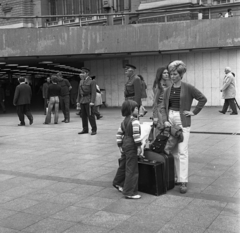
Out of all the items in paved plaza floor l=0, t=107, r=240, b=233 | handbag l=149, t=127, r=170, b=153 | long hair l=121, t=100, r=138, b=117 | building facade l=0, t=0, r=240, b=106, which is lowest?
paved plaza floor l=0, t=107, r=240, b=233

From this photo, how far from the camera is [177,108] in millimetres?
5414

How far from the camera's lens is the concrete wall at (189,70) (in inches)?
720

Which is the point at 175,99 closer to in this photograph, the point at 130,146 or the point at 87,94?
the point at 130,146

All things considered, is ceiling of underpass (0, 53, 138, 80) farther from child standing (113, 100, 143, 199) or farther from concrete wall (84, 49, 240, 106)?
child standing (113, 100, 143, 199)

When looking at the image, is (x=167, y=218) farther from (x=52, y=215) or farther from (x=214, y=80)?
(x=214, y=80)

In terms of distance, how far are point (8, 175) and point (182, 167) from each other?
9.58 feet

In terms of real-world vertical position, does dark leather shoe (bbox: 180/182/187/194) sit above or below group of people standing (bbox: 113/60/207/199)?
below

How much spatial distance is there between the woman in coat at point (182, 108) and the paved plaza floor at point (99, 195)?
0.33 m

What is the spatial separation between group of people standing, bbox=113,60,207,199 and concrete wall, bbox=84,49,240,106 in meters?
13.3

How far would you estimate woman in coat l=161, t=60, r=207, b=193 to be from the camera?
530cm

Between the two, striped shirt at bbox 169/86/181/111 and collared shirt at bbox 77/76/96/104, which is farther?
collared shirt at bbox 77/76/96/104

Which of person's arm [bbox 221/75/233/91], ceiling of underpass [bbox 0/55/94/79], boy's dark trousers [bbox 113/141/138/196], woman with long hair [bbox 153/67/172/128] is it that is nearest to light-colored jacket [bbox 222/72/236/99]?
person's arm [bbox 221/75/233/91]

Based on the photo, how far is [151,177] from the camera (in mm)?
5129

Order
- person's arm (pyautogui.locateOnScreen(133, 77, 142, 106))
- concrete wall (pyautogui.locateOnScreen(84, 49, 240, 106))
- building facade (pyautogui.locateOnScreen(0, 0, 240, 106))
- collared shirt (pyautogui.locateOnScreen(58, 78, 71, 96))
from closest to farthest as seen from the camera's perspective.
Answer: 1. person's arm (pyautogui.locateOnScreen(133, 77, 142, 106))
2. collared shirt (pyautogui.locateOnScreen(58, 78, 71, 96))
3. building facade (pyautogui.locateOnScreen(0, 0, 240, 106))
4. concrete wall (pyautogui.locateOnScreen(84, 49, 240, 106))
